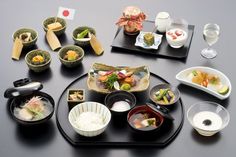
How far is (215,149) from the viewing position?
250cm

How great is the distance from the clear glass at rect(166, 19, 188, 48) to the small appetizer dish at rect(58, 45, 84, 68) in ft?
1.95

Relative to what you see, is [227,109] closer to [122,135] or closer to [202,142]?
[202,142]

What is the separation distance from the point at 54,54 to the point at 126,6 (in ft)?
2.30

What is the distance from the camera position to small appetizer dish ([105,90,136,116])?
8.87 feet

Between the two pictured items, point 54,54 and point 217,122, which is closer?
point 217,122

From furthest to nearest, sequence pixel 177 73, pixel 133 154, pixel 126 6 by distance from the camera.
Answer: pixel 126 6 → pixel 177 73 → pixel 133 154

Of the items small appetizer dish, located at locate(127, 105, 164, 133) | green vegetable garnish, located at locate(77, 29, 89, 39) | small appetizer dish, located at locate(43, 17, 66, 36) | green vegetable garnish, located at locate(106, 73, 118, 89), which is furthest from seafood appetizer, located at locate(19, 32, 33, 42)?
small appetizer dish, located at locate(127, 105, 164, 133)

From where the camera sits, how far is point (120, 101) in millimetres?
2748

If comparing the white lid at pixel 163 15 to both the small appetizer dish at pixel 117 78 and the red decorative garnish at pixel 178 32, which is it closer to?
the red decorative garnish at pixel 178 32

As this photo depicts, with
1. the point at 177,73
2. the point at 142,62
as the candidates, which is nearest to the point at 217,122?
the point at 177,73

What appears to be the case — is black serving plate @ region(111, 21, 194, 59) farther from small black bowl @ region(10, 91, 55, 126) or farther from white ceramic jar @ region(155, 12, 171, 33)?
small black bowl @ region(10, 91, 55, 126)

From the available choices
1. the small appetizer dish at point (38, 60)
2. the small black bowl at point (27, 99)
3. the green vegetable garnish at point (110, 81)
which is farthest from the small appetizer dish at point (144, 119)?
the small appetizer dish at point (38, 60)

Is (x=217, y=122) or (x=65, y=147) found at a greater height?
(x=217, y=122)

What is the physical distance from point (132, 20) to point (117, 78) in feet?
1.81
